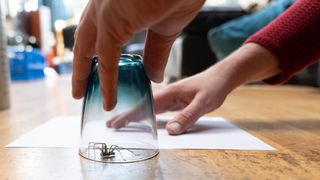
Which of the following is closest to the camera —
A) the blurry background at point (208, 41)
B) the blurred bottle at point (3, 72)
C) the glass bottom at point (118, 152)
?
the glass bottom at point (118, 152)

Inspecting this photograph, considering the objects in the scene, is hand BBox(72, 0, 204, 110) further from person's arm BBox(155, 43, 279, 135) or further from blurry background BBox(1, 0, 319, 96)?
blurry background BBox(1, 0, 319, 96)

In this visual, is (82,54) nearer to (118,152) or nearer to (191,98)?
(118,152)

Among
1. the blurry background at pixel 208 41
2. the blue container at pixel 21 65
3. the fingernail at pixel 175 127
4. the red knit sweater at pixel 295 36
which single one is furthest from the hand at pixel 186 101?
the blue container at pixel 21 65

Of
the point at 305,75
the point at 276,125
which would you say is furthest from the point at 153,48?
the point at 305,75

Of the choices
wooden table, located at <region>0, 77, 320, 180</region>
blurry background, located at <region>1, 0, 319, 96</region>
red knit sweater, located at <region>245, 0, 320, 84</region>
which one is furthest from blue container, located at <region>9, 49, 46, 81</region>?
red knit sweater, located at <region>245, 0, 320, 84</region>

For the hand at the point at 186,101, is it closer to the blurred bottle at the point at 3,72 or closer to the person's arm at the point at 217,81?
the person's arm at the point at 217,81

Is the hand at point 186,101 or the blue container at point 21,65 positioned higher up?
the hand at point 186,101

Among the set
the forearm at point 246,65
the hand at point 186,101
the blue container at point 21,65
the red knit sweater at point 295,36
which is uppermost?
the red knit sweater at point 295,36
